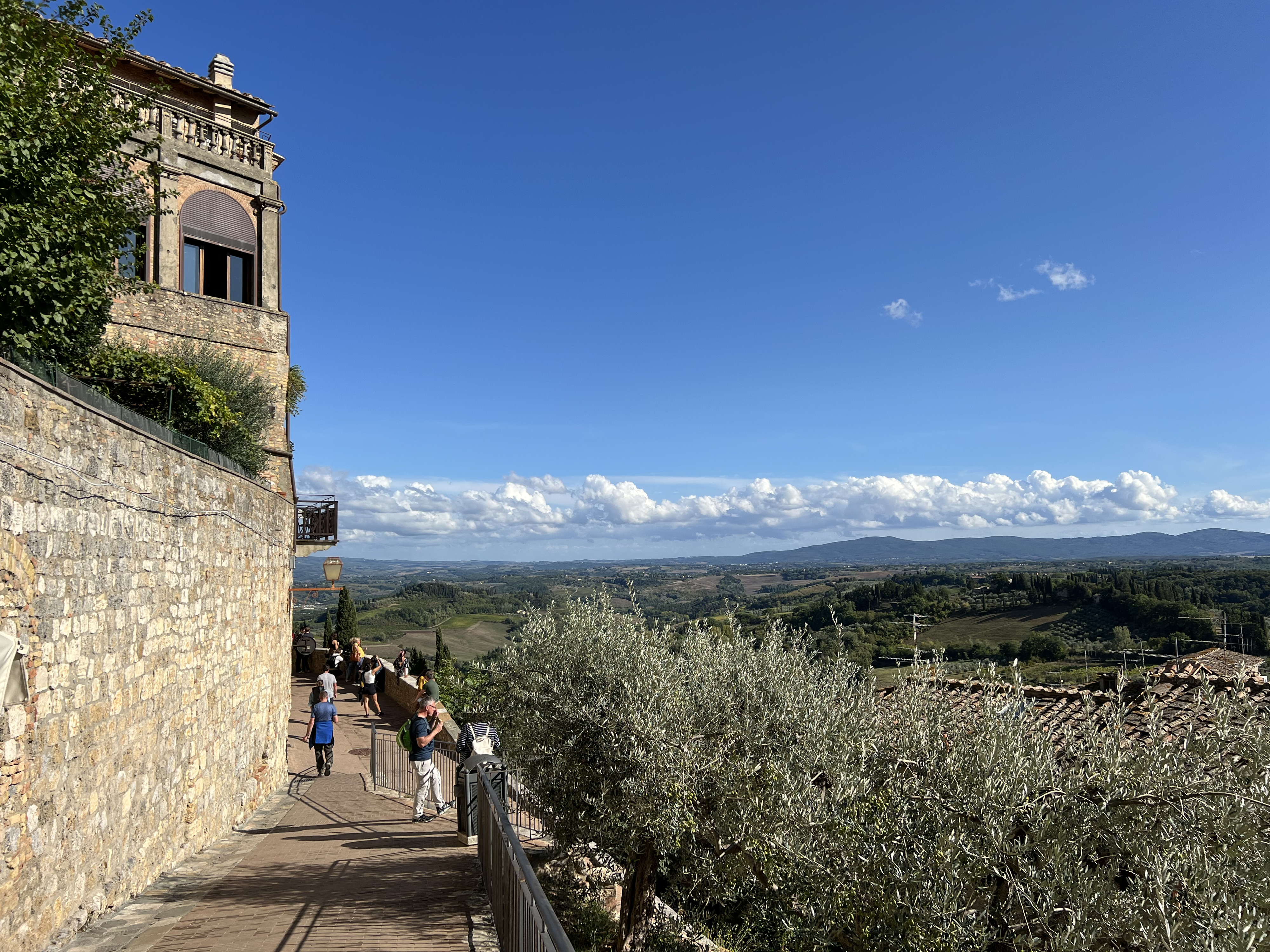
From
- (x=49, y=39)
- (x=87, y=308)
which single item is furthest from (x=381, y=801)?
(x=49, y=39)

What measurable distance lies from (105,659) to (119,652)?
25 cm

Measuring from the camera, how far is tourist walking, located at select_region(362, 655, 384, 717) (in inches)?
704

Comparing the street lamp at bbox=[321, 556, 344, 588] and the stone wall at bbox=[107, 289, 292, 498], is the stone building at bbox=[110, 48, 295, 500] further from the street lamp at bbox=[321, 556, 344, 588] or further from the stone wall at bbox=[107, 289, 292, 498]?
the street lamp at bbox=[321, 556, 344, 588]

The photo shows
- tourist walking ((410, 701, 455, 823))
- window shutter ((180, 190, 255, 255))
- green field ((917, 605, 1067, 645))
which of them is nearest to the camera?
tourist walking ((410, 701, 455, 823))

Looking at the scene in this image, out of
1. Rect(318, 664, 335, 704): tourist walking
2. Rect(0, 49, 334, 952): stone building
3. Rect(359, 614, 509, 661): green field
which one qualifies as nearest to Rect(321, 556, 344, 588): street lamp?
Answer: Rect(318, 664, 335, 704): tourist walking

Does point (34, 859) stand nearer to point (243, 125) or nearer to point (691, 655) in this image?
point (691, 655)

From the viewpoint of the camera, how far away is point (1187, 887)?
4.12m

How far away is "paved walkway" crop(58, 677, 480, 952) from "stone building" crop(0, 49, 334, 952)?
0.34 meters

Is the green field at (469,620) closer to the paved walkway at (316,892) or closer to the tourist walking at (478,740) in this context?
the paved walkway at (316,892)

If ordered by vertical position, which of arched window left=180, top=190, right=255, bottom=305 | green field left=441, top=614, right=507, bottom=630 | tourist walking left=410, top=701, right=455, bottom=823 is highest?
arched window left=180, top=190, right=255, bottom=305

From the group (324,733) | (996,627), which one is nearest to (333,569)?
(324,733)

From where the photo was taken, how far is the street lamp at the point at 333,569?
63.6 ft

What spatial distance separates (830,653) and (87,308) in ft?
29.3

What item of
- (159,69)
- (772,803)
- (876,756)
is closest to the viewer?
(876,756)
